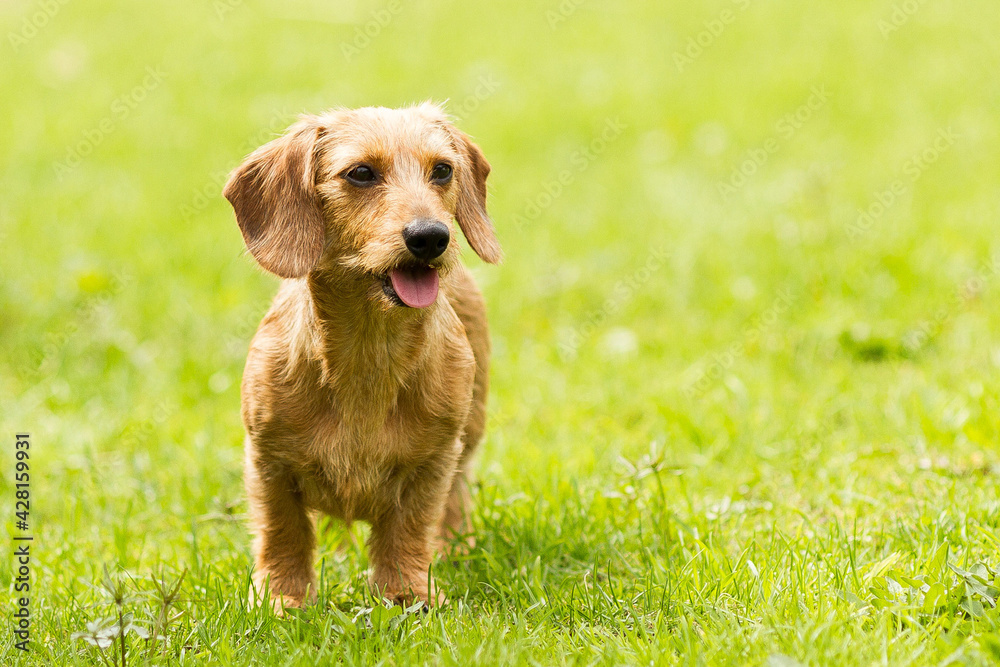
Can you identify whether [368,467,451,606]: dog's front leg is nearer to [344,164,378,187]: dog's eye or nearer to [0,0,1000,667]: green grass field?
[0,0,1000,667]: green grass field

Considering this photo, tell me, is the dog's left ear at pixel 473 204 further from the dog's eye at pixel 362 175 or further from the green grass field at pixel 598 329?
the green grass field at pixel 598 329

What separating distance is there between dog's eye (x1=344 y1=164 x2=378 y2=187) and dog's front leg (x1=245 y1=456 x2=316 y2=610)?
0.99 m

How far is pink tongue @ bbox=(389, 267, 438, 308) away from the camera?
3129 mm

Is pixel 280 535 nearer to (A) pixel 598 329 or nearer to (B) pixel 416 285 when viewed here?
(B) pixel 416 285

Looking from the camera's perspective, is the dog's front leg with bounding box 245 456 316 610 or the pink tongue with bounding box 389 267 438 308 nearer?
the pink tongue with bounding box 389 267 438 308

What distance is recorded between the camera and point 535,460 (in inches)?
187

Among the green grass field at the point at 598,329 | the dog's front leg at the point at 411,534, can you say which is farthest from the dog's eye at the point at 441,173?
the dog's front leg at the point at 411,534

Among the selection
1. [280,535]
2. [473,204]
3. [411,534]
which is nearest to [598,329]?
[473,204]

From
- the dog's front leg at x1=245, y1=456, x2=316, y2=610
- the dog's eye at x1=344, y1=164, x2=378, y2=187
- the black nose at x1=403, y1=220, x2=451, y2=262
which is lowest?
the dog's front leg at x1=245, y1=456, x2=316, y2=610

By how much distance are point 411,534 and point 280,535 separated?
442 millimetres

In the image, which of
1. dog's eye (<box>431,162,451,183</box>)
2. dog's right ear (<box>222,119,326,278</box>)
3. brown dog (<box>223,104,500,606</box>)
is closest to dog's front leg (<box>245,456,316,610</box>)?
brown dog (<box>223,104,500,606</box>)

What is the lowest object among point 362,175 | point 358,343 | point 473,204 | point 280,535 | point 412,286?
point 280,535

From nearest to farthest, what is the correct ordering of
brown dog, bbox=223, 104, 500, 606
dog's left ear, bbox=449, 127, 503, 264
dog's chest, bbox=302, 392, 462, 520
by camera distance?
brown dog, bbox=223, 104, 500, 606, dog's chest, bbox=302, 392, 462, 520, dog's left ear, bbox=449, 127, 503, 264

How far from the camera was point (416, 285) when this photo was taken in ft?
10.3
